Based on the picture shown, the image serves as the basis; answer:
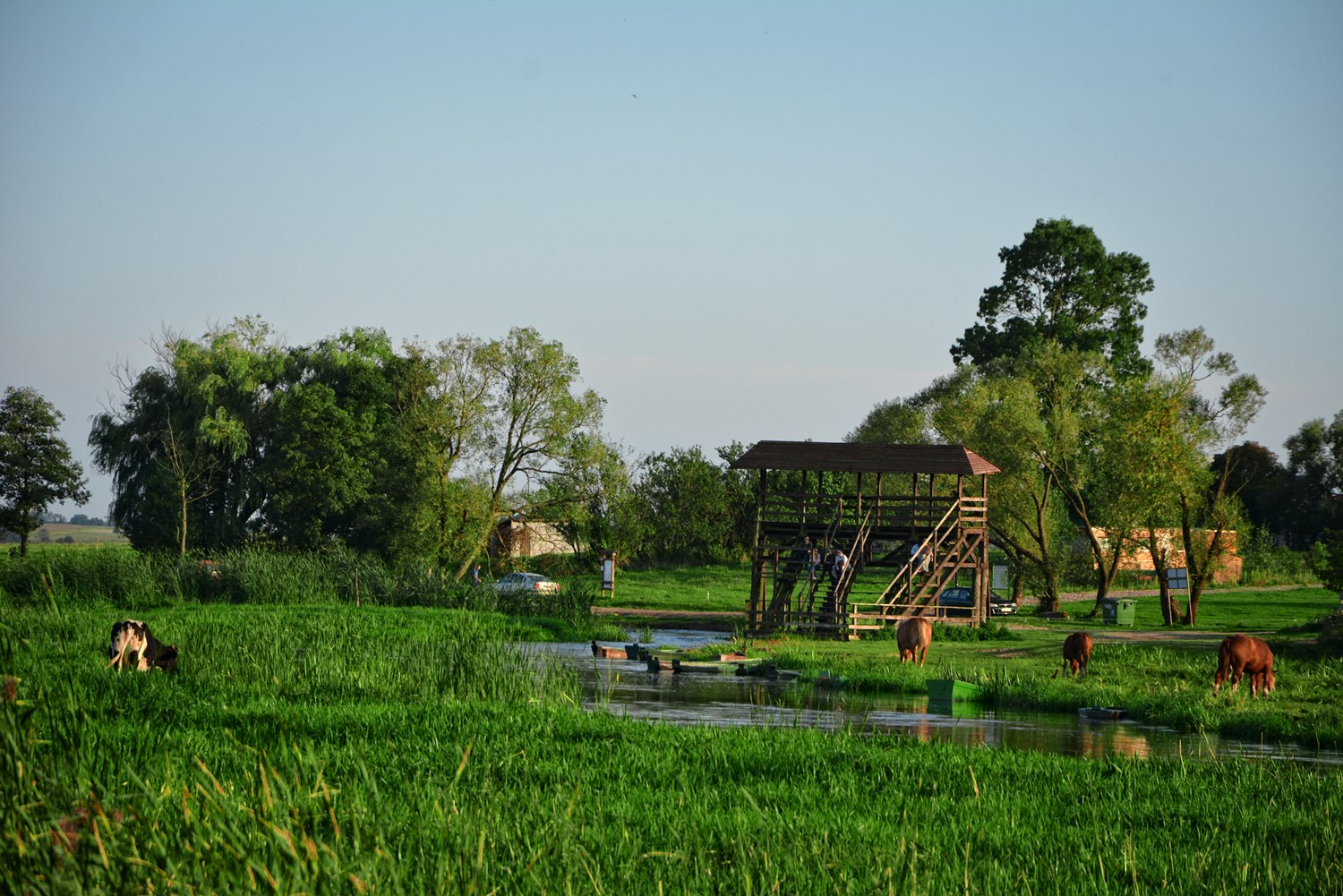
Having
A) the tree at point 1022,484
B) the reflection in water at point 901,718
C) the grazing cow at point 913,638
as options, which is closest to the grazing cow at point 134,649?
the reflection in water at point 901,718

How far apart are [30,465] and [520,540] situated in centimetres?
2363

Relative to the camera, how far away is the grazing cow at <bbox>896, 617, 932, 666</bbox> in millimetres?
25000

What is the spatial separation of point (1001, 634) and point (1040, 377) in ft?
63.7

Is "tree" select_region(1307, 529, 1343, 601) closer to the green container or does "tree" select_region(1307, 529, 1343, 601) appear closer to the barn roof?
the green container

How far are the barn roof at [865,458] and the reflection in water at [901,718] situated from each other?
15447mm

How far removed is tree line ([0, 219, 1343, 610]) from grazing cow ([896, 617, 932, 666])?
15.8m

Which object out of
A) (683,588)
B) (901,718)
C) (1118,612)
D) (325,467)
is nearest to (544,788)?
(901,718)


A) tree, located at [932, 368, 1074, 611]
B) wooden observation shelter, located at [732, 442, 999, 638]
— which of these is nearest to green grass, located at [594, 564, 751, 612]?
wooden observation shelter, located at [732, 442, 999, 638]

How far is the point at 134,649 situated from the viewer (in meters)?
17.1

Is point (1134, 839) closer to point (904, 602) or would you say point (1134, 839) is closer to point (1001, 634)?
point (1001, 634)

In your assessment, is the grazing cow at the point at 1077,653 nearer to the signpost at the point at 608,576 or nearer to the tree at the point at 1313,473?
the signpost at the point at 608,576

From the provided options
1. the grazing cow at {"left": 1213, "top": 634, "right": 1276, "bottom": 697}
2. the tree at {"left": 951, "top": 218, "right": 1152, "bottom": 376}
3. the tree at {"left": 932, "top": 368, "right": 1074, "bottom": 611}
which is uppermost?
the tree at {"left": 951, "top": 218, "right": 1152, "bottom": 376}

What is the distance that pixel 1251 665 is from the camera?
20.0m

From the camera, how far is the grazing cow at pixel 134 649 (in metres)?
16.8
